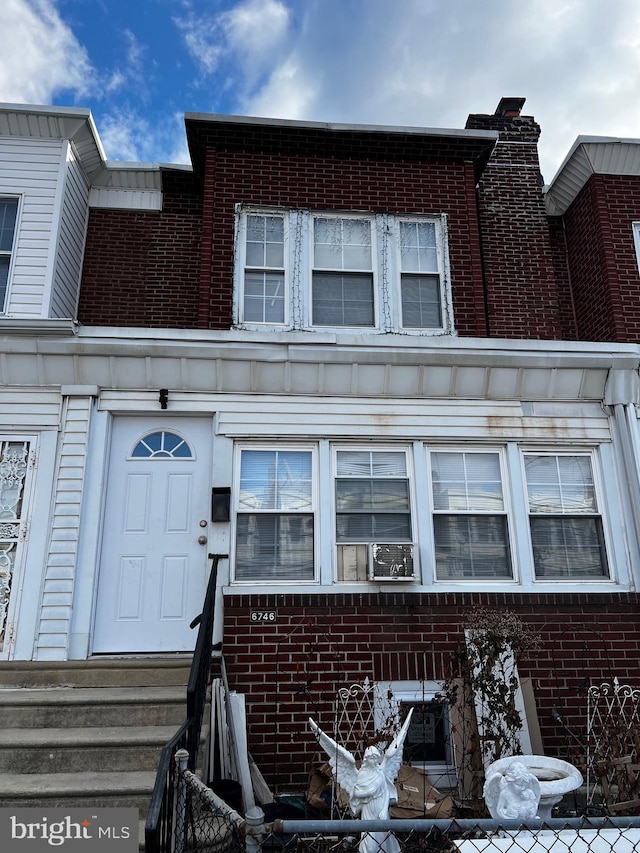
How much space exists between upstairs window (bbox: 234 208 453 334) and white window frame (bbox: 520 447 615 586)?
1.76 meters

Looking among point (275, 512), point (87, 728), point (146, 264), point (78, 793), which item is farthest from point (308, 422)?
point (78, 793)

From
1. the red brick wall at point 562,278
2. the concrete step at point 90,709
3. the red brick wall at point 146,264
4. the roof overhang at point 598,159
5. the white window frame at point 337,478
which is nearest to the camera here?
the concrete step at point 90,709

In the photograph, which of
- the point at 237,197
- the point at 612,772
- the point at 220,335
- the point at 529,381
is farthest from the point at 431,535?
the point at 237,197

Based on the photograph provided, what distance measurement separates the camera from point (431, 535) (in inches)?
268

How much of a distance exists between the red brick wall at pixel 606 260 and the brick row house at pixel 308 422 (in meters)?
0.04

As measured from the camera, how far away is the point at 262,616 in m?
6.29

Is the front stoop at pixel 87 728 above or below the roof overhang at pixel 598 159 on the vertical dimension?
below

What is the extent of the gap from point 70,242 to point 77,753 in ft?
18.6

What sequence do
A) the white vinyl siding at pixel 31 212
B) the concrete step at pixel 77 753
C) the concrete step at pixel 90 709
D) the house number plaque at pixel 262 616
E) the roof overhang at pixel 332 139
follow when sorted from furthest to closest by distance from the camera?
the roof overhang at pixel 332 139 < the white vinyl siding at pixel 31 212 < the house number plaque at pixel 262 616 < the concrete step at pixel 90 709 < the concrete step at pixel 77 753

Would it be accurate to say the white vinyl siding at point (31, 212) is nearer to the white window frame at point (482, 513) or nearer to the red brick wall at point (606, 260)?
the white window frame at point (482, 513)

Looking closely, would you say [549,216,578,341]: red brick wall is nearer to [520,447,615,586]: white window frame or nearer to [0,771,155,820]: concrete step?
[520,447,615,586]: white window frame

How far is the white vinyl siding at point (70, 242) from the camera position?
754cm

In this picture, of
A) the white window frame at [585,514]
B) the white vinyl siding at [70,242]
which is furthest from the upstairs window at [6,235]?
the white window frame at [585,514]

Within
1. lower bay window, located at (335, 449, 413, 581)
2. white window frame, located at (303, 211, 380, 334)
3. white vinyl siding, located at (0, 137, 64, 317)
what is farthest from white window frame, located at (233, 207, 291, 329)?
white vinyl siding, located at (0, 137, 64, 317)
